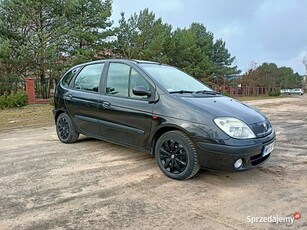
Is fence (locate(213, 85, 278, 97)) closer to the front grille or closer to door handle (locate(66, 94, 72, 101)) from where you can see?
door handle (locate(66, 94, 72, 101))

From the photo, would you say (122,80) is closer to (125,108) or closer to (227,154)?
(125,108)

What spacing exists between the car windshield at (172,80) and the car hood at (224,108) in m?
0.38

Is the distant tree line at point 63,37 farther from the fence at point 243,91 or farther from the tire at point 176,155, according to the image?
the tire at point 176,155

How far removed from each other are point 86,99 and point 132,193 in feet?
7.16

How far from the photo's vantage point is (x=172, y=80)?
4.60 m

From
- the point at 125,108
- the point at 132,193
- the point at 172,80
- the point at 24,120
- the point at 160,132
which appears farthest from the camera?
the point at 24,120

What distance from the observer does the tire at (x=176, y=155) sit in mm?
3736

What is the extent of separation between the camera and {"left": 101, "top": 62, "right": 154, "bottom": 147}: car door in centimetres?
423

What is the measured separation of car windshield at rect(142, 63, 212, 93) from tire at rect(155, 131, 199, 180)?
27.9 inches

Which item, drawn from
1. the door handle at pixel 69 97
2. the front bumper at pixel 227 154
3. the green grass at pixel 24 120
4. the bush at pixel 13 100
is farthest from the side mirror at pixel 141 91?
the bush at pixel 13 100

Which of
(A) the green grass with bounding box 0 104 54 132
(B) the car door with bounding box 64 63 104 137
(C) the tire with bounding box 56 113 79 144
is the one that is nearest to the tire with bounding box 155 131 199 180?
(B) the car door with bounding box 64 63 104 137

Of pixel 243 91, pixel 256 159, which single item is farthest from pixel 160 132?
pixel 243 91

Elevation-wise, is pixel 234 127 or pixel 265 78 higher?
pixel 265 78

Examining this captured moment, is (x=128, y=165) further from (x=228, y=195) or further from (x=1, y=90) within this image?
(x=1, y=90)
